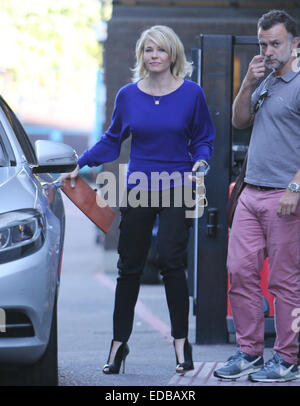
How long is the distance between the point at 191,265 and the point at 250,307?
82.2 inches

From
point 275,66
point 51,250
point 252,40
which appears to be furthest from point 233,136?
point 51,250

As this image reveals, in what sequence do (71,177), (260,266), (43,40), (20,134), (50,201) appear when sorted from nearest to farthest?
(50,201), (260,266), (71,177), (20,134), (43,40)

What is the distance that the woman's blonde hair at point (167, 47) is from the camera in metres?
5.14

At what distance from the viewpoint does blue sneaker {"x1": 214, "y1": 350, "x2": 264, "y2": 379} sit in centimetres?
505

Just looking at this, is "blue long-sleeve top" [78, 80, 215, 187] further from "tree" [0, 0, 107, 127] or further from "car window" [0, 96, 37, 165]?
"tree" [0, 0, 107, 127]

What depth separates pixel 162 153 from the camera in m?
5.14

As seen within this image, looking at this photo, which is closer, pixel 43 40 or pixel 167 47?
pixel 167 47

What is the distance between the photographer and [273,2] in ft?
42.0

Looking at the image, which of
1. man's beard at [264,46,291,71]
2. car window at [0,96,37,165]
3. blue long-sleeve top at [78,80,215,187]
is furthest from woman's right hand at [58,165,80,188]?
man's beard at [264,46,291,71]

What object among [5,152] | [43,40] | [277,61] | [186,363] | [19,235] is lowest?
[186,363]

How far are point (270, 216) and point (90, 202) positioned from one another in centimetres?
105

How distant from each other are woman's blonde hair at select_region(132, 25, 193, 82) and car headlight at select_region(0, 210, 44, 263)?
53.4 inches

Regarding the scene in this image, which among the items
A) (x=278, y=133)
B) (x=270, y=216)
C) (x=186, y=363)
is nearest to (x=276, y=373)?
(x=186, y=363)

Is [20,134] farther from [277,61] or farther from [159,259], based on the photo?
[277,61]
